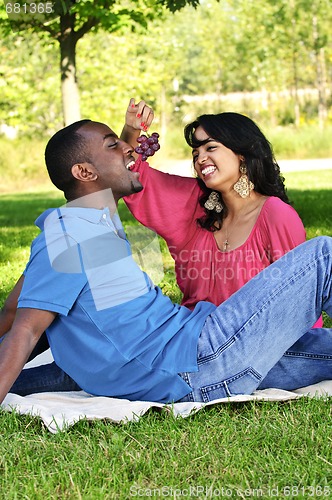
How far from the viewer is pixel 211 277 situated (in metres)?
3.61

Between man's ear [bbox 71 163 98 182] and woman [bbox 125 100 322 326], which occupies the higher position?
man's ear [bbox 71 163 98 182]

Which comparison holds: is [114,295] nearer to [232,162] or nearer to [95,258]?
[95,258]

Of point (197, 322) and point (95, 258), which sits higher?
point (95, 258)

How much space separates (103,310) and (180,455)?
59 centimetres

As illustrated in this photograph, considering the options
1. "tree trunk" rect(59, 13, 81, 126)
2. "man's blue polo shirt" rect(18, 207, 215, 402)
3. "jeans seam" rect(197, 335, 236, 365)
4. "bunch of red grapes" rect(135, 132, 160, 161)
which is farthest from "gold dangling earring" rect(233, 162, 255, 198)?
"tree trunk" rect(59, 13, 81, 126)

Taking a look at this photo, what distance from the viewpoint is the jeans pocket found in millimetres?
2961

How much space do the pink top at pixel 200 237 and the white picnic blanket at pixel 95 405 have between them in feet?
1.94

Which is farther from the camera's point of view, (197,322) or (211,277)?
(211,277)

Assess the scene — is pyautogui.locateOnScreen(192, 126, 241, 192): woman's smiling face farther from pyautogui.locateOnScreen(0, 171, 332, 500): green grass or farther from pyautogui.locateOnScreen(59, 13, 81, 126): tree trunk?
pyautogui.locateOnScreen(59, 13, 81, 126): tree trunk

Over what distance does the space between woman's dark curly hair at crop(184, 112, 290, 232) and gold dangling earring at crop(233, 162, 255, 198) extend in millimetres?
23

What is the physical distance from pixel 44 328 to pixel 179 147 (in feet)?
59.6

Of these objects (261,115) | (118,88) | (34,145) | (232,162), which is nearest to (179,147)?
(118,88)

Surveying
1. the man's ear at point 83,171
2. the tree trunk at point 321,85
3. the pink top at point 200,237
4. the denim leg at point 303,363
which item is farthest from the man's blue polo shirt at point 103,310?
the tree trunk at point 321,85

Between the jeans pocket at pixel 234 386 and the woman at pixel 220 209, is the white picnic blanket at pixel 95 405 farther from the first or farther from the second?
the woman at pixel 220 209
